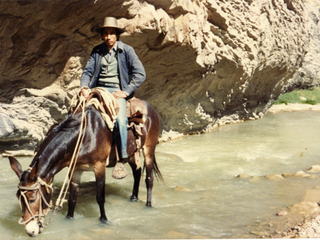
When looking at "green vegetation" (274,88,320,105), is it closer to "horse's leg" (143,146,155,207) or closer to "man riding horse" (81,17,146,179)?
"horse's leg" (143,146,155,207)

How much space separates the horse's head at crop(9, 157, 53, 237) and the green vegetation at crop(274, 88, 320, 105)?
14826mm

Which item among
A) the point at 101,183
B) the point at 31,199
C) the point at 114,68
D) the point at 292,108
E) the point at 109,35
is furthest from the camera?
the point at 292,108

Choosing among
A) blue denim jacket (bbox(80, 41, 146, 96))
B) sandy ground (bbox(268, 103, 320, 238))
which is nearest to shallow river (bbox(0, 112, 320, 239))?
sandy ground (bbox(268, 103, 320, 238))

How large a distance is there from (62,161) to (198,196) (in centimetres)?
238

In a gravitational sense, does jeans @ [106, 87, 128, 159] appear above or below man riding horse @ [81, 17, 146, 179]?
below

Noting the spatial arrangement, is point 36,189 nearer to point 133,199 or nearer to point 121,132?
point 121,132

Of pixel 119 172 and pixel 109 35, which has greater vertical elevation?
pixel 109 35

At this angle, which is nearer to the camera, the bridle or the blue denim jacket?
the bridle

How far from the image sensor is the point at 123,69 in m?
4.81

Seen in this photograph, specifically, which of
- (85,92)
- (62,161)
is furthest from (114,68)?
(62,161)

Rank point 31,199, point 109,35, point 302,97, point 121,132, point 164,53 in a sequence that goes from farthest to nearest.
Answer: point 302,97, point 164,53, point 109,35, point 121,132, point 31,199

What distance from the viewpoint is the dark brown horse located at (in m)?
3.43

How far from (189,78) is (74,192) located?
5373 mm

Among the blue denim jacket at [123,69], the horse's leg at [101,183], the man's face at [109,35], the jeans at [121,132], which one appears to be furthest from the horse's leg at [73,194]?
the man's face at [109,35]
